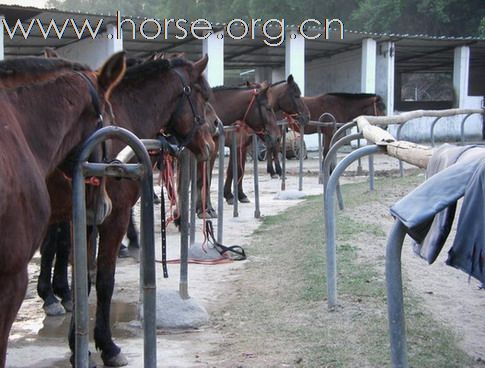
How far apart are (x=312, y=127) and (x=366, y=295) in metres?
11.2

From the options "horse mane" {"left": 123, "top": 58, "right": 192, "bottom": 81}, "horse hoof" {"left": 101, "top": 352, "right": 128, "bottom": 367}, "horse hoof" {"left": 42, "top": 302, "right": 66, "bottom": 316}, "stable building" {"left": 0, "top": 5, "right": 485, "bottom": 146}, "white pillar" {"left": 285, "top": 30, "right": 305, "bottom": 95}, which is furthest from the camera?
"white pillar" {"left": 285, "top": 30, "right": 305, "bottom": 95}

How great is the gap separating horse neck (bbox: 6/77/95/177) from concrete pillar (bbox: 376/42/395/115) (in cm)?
2181

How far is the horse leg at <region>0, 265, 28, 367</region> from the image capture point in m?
2.67

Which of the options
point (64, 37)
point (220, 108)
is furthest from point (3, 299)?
point (64, 37)

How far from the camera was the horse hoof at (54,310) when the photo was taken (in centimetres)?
564

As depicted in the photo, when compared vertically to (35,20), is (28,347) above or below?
below

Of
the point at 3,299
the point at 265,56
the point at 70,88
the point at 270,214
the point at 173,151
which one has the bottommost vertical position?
the point at 270,214

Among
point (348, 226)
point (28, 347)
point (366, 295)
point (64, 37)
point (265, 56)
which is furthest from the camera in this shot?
point (265, 56)

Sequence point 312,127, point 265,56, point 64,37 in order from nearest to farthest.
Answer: point 312,127 < point 64,37 < point 265,56

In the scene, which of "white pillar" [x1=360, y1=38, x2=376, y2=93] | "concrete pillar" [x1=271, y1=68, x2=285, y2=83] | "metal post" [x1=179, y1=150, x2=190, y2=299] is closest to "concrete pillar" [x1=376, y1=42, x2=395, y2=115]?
"white pillar" [x1=360, y1=38, x2=376, y2=93]

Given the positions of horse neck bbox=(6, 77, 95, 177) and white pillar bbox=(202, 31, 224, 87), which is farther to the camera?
white pillar bbox=(202, 31, 224, 87)

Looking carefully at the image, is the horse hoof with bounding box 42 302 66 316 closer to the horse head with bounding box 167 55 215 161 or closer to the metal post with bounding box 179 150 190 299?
the metal post with bounding box 179 150 190 299

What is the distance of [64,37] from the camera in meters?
20.3

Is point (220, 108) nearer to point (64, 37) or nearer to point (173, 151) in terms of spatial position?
point (173, 151)
